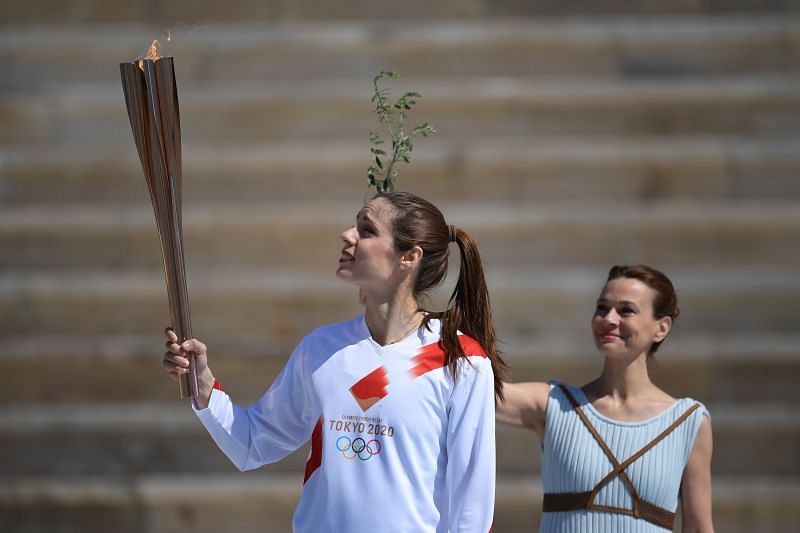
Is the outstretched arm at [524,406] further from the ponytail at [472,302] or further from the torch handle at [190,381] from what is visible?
the torch handle at [190,381]

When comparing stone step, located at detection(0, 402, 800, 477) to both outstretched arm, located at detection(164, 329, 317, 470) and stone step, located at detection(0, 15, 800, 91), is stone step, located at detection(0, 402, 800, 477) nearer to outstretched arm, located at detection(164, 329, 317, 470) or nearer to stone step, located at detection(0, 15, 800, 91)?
stone step, located at detection(0, 15, 800, 91)

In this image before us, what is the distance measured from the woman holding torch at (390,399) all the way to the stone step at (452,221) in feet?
9.81

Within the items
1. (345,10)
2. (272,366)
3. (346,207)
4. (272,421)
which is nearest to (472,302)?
(272,421)

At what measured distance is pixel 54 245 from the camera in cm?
605

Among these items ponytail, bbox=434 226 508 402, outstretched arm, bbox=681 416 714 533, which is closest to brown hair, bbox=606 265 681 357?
outstretched arm, bbox=681 416 714 533

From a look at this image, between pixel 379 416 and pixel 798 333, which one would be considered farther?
pixel 798 333

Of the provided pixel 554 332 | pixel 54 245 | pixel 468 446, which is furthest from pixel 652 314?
pixel 54 245

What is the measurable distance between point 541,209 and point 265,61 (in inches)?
76.7

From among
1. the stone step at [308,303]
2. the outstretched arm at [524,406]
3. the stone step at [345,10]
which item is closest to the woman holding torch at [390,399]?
the outstretched arm at [524,406]

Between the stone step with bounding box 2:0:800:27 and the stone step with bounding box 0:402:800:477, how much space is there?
268 centimetres

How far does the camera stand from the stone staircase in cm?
528

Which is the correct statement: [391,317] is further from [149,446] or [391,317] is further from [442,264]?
[149,446]

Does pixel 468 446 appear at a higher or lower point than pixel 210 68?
lower

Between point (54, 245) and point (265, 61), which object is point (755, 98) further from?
point (54, 245)
